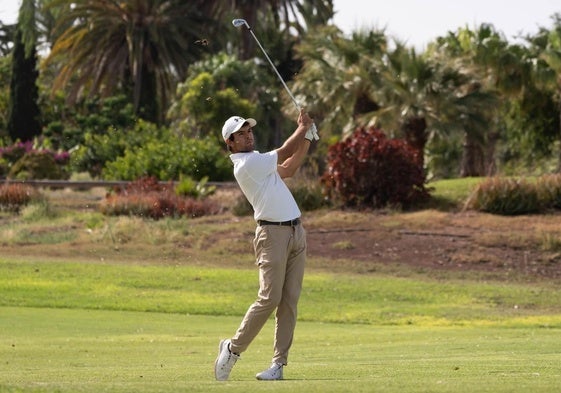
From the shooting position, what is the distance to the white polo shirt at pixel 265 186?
10.1 m

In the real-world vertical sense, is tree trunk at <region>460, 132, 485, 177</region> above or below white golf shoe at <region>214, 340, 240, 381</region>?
above

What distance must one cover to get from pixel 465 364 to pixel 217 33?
54026 mm

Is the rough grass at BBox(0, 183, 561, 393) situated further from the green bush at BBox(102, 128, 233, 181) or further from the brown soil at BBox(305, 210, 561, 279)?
the green bush at BBox(102, 128, 233, 181)

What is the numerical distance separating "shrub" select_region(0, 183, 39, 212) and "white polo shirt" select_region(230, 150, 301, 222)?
95.0 ft

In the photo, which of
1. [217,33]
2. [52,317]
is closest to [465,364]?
[52,317]

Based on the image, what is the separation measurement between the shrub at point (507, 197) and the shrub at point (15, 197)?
12.3 metres

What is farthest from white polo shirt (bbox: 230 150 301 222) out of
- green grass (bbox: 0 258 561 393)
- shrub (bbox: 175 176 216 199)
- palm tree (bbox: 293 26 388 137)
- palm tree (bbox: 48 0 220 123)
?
palm tree (bbox: 48 0 220 123)

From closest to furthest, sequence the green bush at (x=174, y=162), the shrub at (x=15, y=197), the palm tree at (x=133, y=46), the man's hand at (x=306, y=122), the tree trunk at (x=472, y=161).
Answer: the man's hand at (x=306, y=122), the shrub at (x=15, y=197), the green bush at (x=174, y=162), the tree trunk at (x=472, y=161), the palm tree at (x=133, y=46)

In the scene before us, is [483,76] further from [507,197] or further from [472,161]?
[507,197]

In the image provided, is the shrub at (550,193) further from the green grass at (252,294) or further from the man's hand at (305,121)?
the man's hand at (305,121)

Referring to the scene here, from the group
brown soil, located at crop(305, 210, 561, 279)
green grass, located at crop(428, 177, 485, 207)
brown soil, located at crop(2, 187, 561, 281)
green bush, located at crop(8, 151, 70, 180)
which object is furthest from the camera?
green bush, located at crop(8, 151, 70, 180)

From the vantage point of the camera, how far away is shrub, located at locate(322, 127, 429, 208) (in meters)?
34.6

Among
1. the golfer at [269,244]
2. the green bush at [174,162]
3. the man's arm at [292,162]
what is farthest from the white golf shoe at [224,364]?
the green bush at [174,162]

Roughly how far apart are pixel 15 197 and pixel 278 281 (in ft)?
97.1
